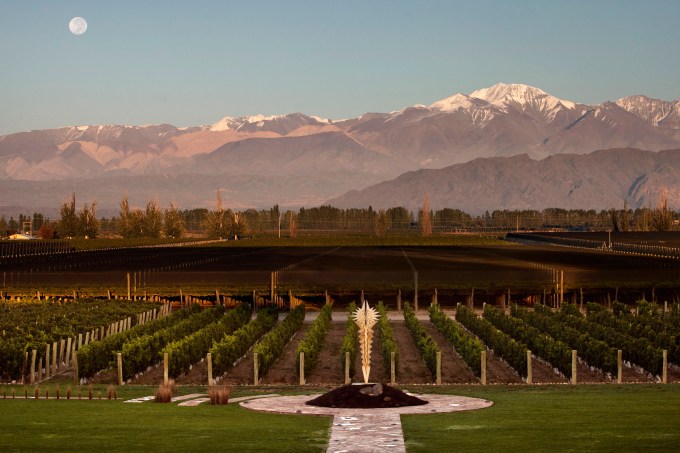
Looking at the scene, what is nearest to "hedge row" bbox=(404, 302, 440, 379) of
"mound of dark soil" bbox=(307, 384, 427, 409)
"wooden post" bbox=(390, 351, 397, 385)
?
"wooden post" bbox=(390, 351, 397, 385)

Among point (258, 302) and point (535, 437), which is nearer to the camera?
point (535, 437)

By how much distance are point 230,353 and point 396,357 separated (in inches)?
238

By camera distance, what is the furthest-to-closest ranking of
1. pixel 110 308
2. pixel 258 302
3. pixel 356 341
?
1. pixel 258 302
2. pixel 110 308
3. pixel 356 341

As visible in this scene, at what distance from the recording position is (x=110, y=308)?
58.0 m

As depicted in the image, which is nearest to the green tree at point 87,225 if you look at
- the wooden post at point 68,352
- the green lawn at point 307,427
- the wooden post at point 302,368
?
the wooden post at point 68,352

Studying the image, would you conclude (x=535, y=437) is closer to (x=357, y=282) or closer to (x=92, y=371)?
(x=92, y=371)

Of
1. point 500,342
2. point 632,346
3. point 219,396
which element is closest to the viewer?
point 219,396

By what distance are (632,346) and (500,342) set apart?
16.8 feet

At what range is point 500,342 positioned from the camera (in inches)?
1697

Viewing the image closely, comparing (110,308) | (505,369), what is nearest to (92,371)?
(505,369)

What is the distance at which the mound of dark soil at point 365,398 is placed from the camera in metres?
25.2

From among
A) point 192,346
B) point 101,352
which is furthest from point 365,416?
point 192,346

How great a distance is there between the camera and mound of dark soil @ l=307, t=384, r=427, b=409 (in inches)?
991

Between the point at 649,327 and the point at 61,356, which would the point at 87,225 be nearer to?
the point at 61,356
